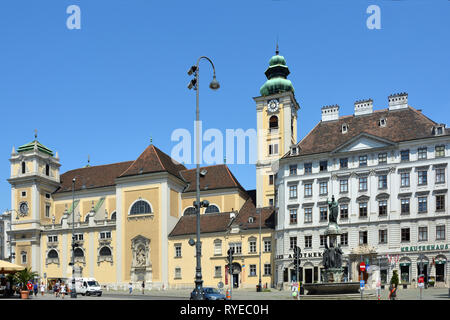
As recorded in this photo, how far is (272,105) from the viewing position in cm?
7812

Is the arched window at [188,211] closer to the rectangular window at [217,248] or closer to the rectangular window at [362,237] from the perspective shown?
the rectangular window at [217,248]

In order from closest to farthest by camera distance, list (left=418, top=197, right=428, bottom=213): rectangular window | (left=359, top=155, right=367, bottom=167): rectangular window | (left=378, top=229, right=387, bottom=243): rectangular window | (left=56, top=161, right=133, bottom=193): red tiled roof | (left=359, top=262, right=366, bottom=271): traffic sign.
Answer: (left=418, top=197, right=428, bottom=213): rectangular window < (left=359, top=262, right=366, bottom=271): traffic sign < (left=378, top=229, right=387, bottom=243): rectangular window < (left=359, top=155, right=367, bottom=167): rectangular window < (left=56, top=161, right=133, bottom=193): red tiled roof

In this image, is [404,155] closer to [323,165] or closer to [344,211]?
[344,211]

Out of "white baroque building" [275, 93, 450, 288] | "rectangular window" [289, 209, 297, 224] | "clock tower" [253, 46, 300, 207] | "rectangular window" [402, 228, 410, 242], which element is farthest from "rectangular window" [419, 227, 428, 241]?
"clock tower" [253, 46, 300, 207]

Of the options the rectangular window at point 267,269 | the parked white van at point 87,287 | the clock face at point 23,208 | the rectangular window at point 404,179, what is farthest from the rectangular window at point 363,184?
the clock face at point 23,208

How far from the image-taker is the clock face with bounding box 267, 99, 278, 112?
77875 millimetres

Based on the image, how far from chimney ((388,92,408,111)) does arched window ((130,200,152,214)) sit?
35.7 meters

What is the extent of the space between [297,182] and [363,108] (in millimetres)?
12575

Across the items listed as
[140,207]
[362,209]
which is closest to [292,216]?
[362,209]

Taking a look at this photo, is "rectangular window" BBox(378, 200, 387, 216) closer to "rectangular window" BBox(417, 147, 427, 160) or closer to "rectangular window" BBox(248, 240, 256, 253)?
"rectangular window" BBox(417, 147, 427, 160)

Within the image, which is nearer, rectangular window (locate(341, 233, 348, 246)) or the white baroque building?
the white baroque building

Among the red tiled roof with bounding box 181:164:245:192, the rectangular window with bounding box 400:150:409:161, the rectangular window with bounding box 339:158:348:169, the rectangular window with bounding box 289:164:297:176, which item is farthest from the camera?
the red tiled roof with bounding box 181:164:245:192

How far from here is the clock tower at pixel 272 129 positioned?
2963 inches

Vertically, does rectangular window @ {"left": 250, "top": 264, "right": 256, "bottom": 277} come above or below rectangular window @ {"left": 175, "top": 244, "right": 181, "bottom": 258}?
below
